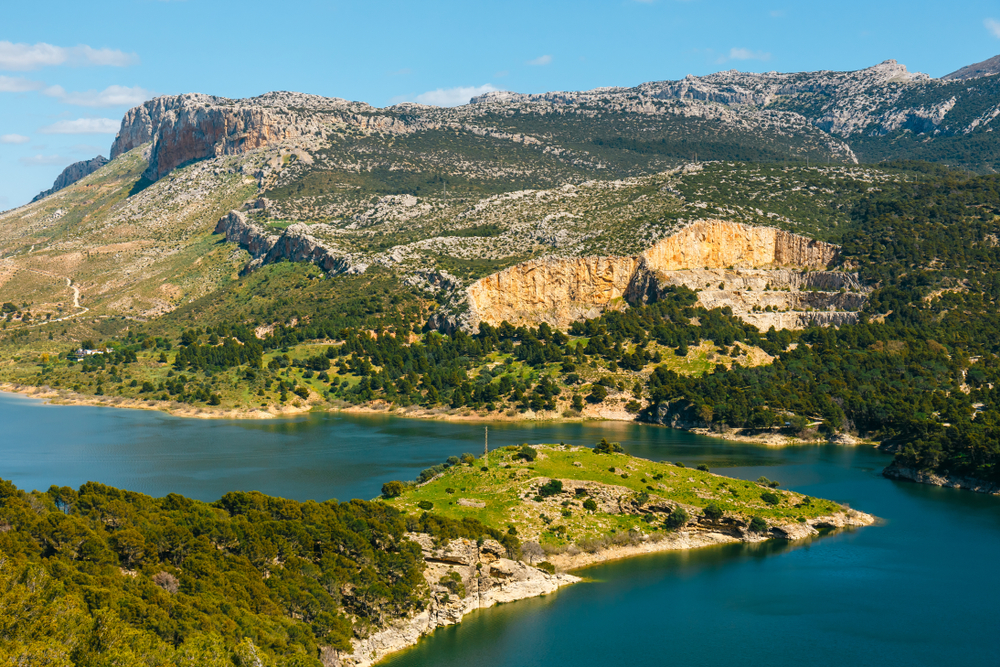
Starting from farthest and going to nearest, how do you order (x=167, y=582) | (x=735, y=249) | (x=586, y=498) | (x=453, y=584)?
(x=735, y=249) < (x=586, y=498) < (x=453, y=584) < (x=167, y=582)

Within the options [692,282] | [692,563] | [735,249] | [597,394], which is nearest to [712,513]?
[692,563]

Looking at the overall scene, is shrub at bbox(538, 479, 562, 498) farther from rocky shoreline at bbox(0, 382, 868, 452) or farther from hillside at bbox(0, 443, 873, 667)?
rocky shoreline at bbox(0, 382, 868, 452)

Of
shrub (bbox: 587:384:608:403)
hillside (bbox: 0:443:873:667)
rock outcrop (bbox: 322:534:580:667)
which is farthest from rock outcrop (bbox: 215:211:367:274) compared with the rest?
rock outcrop (bbox: 322:534:580:667)

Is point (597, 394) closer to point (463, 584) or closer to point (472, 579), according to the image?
point (472, 579)

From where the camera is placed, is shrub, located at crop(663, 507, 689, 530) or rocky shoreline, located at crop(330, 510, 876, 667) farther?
shrub, located at crop(663, 507, 689, 530)

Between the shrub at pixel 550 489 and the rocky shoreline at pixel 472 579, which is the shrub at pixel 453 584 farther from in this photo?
the shrub at pixel 550 489

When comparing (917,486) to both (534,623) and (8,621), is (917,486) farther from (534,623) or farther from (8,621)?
(8,621)
